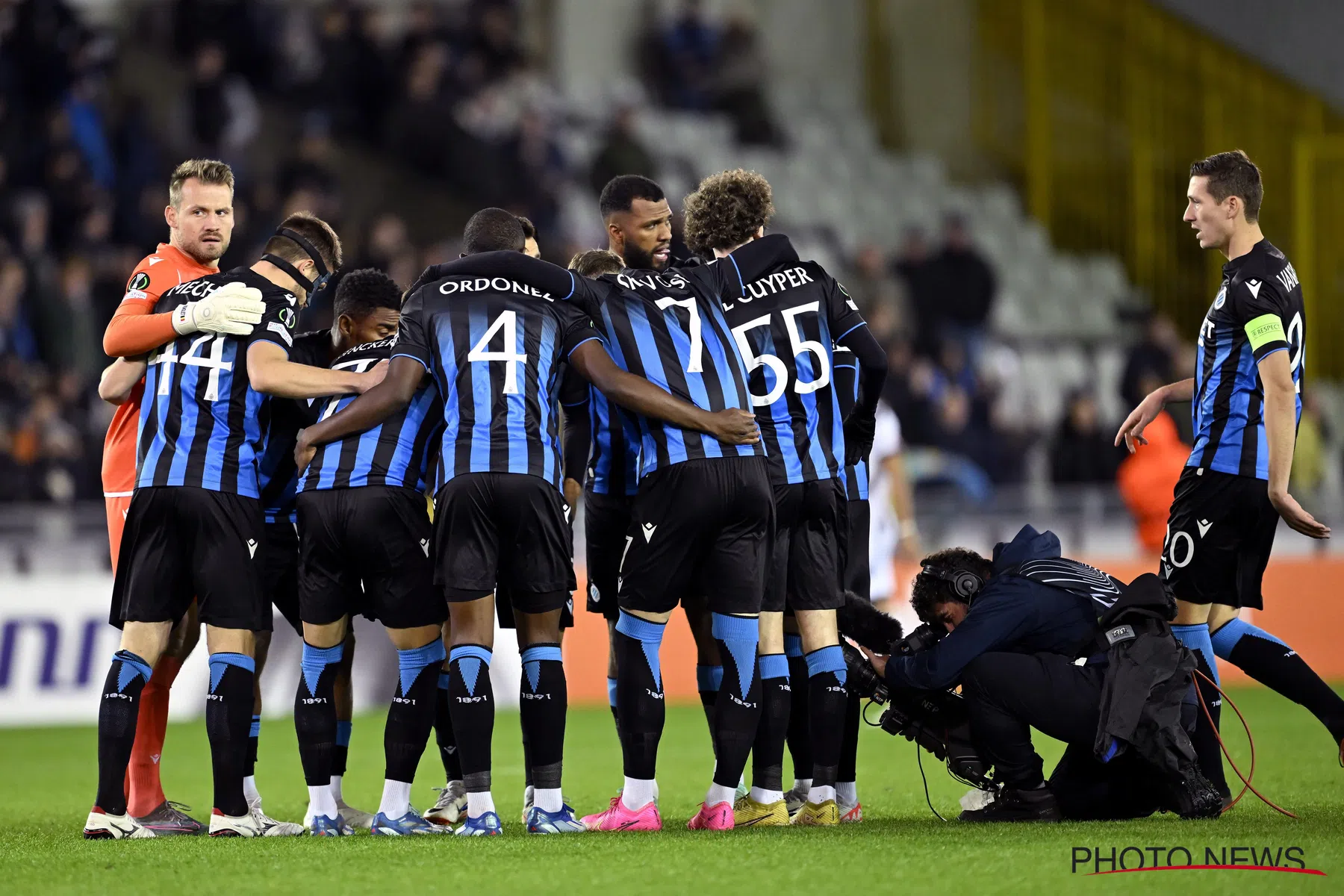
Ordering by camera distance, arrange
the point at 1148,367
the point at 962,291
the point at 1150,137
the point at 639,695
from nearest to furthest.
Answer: the point at 639,695 < the point at 1148,367 < the point at 962,291 < the point at 1150,137

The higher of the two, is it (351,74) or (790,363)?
(351,74)

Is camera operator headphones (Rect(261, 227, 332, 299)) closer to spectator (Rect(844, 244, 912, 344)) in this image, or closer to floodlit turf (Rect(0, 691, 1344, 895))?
floodlit turf (Rect(0, 691, 1344, 895))

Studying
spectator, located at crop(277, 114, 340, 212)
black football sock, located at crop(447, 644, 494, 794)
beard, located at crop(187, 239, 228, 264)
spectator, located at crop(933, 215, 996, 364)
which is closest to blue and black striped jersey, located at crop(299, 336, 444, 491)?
black football sock, located at crop(447, 644, 494, 794)

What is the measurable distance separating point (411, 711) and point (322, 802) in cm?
45

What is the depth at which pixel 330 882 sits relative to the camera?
4.62 meters

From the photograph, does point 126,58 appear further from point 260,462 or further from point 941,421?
point 260,462

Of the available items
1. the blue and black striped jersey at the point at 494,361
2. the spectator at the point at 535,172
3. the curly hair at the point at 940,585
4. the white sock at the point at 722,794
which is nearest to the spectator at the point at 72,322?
the spectator at the point at 535,172

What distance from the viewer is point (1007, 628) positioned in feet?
18.6

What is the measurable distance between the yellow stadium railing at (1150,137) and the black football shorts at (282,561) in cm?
1485

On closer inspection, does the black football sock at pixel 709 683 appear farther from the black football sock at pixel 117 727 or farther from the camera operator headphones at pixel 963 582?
the black football sock at pixel 117 727

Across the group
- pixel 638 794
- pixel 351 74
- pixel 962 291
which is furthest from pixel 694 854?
pixel 351 74

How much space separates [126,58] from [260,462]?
12503 millimetres

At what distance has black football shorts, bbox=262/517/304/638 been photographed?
6.33 meters

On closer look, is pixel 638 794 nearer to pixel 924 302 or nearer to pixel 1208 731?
pixel 1208 731
